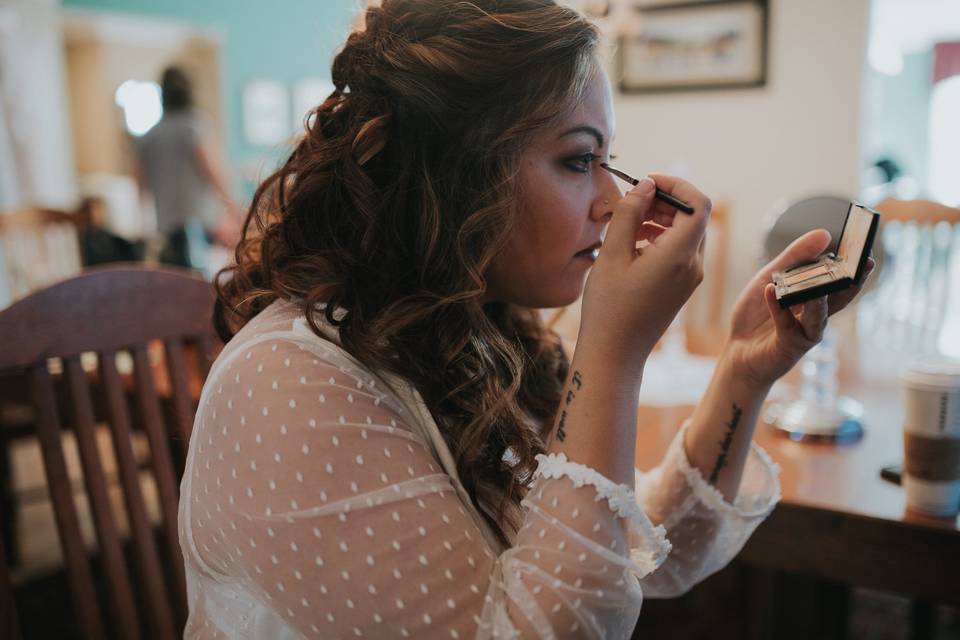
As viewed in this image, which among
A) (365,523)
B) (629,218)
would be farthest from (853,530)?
(365,523)

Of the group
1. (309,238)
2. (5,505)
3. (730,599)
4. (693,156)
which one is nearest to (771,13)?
(693,156)

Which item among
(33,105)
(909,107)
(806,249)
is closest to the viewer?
(806,249)

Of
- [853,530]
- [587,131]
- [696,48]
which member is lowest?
[853,530]

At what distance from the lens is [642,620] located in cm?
164

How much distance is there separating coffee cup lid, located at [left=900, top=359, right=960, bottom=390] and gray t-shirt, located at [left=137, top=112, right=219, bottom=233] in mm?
3682

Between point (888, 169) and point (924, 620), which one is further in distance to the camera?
point (888, 169)

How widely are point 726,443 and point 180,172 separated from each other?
3.61 m

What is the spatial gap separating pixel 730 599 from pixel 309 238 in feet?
4.15

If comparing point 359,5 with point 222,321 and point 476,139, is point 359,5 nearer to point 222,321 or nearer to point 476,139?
point 476,139

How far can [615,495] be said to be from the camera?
25.5 inches

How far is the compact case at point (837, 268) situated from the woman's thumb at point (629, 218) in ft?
0.69

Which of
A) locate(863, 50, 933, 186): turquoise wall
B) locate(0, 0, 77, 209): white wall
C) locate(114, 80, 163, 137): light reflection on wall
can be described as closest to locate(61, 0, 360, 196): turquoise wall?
locate(0, 0, 77, 209): white wall

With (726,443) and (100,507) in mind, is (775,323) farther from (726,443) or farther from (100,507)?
(100,507)

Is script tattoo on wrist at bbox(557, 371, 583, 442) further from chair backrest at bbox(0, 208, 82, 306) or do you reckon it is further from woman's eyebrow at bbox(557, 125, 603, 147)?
chair backrest at bbox(0, 208, 82, 306)
